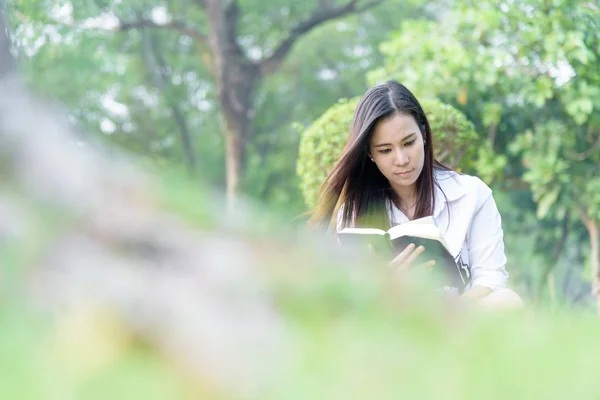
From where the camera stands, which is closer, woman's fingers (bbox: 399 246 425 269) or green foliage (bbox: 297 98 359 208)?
woman's fingers (bbox: 399 246 425 269)

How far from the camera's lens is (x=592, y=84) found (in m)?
7.98

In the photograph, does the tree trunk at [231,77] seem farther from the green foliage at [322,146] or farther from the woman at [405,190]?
the woman at [405,190]

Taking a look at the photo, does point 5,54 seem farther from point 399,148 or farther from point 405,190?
point 405,190

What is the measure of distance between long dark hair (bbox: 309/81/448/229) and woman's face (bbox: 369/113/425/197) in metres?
0.04

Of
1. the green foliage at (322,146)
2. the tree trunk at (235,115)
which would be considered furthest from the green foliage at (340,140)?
the tree trunk at (235,115)

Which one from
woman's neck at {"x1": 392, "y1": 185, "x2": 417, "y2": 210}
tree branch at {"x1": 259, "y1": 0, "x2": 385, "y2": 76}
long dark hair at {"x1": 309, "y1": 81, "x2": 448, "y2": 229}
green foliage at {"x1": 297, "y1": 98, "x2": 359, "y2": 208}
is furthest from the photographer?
tree branch at {"x1": 259, "y1": 0, "x2": 385, "y2": 76}

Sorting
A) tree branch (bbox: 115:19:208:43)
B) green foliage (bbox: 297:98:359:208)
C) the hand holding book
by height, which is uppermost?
tree branch (bbox: 115:19:208:43)

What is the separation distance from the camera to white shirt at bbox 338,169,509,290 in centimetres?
338

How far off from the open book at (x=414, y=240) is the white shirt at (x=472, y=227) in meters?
0.32

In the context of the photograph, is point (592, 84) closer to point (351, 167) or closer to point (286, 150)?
point (351, 167)

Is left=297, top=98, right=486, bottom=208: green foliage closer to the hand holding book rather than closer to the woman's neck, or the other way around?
the woman's neck

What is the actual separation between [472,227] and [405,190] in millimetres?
344

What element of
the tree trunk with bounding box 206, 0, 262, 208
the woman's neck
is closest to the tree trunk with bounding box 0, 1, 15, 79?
the woman's neck

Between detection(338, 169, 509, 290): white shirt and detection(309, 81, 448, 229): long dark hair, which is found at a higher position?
detection(309, 81, 448, 229): long dark hair
